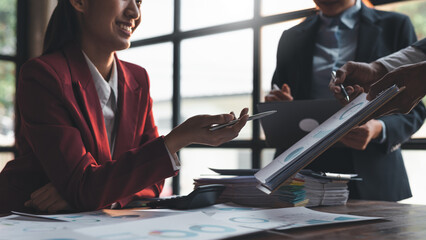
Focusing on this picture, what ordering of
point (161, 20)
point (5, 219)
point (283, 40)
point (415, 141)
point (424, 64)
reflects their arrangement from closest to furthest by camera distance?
point (5, 219) → point (424, 64) → point (283, 40) → point (415, 141) → point (161, 20)

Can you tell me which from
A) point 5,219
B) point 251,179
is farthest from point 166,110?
point 5,219

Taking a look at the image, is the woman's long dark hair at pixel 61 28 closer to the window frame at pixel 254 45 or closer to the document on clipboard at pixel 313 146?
the document on clipboard at pixel 313 146

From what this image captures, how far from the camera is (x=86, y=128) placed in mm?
1294

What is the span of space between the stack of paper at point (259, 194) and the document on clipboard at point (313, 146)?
217 millimetres

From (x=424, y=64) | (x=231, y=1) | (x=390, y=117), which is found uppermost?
(x=231, y=1)

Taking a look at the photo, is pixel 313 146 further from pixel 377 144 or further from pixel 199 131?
pixel 377 144

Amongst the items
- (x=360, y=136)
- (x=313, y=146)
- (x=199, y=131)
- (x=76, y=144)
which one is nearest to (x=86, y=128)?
(x=76, y=144)

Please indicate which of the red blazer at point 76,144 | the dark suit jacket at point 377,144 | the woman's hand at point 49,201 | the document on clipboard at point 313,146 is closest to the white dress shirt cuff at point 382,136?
the dark suit jacket at point 377,144

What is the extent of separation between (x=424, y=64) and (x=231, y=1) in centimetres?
242

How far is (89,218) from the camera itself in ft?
3.14

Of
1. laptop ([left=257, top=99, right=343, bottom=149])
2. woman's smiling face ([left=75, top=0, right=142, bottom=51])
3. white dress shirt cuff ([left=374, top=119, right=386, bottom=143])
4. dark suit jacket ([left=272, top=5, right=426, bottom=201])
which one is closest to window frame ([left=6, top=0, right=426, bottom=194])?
dark suit jacket ([left=272, top=5, right=426, bottom=201])

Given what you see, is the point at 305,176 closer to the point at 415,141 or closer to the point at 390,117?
the point at 390,117

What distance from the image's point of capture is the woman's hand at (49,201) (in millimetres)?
1175

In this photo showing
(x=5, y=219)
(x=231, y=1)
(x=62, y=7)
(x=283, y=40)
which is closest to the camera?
(x=5, y=219)
